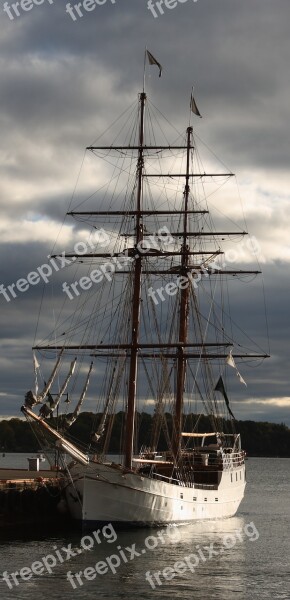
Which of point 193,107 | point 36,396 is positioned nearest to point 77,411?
point 36,396

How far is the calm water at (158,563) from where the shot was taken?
43938 mm

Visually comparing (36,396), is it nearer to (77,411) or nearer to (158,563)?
(77,411)

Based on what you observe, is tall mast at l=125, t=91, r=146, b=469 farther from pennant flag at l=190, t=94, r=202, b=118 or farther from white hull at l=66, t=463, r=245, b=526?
pennant flag at l=190, t=94, r=202, b=118

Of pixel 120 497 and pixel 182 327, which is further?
pixel 182 327

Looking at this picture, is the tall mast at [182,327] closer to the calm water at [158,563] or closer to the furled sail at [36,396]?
the calm water at [158,563]

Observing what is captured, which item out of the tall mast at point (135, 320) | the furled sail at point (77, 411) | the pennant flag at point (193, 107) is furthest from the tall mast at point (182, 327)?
the furled sail at point (77, 411)

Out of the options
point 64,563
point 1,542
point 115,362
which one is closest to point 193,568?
point 64,563

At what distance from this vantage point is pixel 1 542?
183 ft

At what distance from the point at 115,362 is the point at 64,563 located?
18.8 metres

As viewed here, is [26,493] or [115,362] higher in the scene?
[115,362]

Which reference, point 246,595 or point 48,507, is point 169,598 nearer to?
point 246,595

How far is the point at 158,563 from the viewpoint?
51.5 m

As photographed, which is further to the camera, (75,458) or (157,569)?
(75,458)

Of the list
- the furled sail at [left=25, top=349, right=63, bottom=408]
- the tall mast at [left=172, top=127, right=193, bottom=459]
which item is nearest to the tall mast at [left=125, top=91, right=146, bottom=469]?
the furled sail at [left=25, top=349, right=63, bottom=408]
